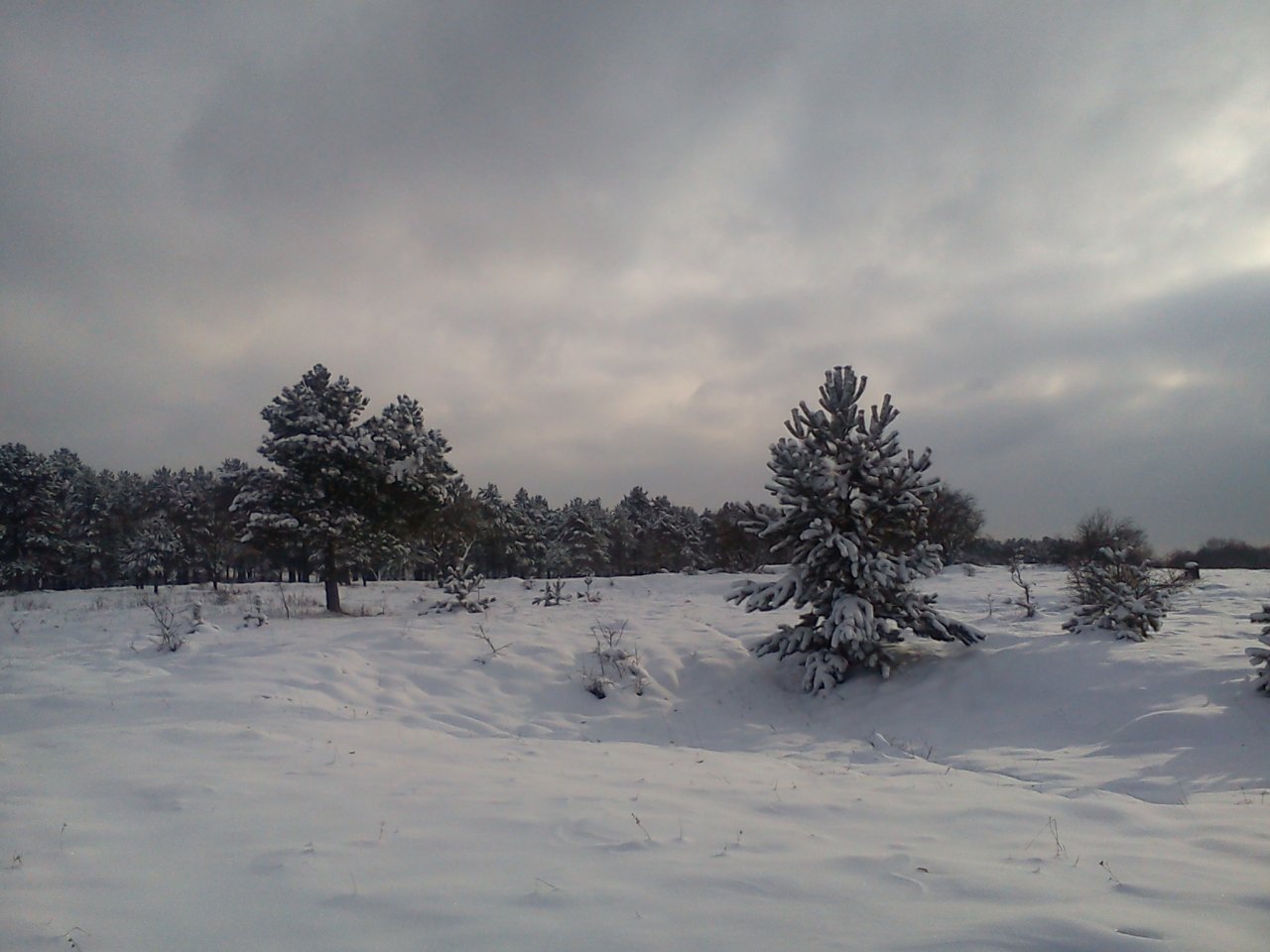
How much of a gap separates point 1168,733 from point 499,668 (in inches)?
414

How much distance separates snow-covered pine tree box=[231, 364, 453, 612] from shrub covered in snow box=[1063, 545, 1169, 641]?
18.9 meters

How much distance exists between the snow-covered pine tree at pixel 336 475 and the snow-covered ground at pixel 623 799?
746 centimetres

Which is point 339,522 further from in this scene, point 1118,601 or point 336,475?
point 1118,601

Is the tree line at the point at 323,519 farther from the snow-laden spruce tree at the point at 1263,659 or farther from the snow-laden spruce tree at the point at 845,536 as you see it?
the snow-laden spruce tree at the point at 1263,659

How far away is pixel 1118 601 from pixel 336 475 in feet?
68.1

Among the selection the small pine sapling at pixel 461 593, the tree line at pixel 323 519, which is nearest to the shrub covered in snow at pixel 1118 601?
the tree line at pixel 323 519

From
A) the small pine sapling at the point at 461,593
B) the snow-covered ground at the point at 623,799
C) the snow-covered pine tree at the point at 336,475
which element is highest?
the snow-covered pine tree at the point at 336,475

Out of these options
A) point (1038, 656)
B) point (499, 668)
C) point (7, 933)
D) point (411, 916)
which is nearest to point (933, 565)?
point (1038, 656)

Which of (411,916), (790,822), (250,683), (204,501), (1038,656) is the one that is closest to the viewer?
(411,916)

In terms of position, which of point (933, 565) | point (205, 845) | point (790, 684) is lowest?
point (790, 684)

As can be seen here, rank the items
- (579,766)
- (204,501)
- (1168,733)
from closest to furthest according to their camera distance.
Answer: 1. (579,766)
2. (1168,733)
3. (204,501)

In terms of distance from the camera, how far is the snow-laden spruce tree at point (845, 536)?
12.7 metres

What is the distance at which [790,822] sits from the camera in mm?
5180

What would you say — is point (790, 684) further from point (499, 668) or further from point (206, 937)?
point (206, 937)
